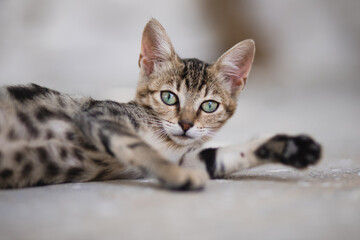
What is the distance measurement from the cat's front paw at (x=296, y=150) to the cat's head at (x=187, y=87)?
361 millimetres

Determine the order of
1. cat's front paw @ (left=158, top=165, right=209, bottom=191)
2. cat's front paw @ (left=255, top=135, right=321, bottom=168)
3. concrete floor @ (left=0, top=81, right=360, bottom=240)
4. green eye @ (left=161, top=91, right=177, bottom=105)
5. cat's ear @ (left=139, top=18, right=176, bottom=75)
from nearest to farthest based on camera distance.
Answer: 1. concrete floor @ (left=0, top=81, right=360, bottom=240)
2. cat's front paw @ (left=158, top=165, right=209, bottom=191)
3. cat's front paw @ (left=255, top=135, right=321, bottom=168)
4. green eye @ (left=161, top=91, right=177, bottom=105)
5. cat's ear @ (left=139, top=18, right=176, bottom=75)

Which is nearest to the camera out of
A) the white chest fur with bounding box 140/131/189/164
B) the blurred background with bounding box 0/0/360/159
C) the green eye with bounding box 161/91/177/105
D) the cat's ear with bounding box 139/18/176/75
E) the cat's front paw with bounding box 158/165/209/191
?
the cat's front paw with bounding box 158/165/209/191

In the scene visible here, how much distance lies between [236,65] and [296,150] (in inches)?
26.7

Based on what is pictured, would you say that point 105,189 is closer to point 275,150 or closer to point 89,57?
point 275,150

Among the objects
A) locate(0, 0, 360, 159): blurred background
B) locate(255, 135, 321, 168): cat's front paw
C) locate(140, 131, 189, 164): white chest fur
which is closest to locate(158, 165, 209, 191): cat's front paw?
locate(255, 135, 321, 168): cat's front paw

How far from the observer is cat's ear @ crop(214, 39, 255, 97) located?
5.30ft

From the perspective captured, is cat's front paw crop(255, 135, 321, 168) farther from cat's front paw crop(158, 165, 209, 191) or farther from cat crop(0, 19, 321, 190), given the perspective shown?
cat's front paw crop(158, 165, 209, 191)

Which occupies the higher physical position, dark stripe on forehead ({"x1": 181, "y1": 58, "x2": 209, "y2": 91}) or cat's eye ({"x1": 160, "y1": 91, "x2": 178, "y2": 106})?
dark stripe on forehead ({"x1": 181, "y1": 58, "x2": 209, "y2": 91})

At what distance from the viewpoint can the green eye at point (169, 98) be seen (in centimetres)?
145

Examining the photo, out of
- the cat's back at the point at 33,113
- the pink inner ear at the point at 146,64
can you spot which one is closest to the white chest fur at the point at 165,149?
the cat's back at the point at 33,113

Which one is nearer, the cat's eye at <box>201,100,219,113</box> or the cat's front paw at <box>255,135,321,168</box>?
the cat's front paw at <box>255,135,321,168</box>

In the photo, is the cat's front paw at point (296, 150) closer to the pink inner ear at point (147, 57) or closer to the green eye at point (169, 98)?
the green eye at point (169, 98)

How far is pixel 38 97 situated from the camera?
1.25 meters

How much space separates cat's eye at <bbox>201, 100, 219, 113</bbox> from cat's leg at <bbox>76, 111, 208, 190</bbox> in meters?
0.33
